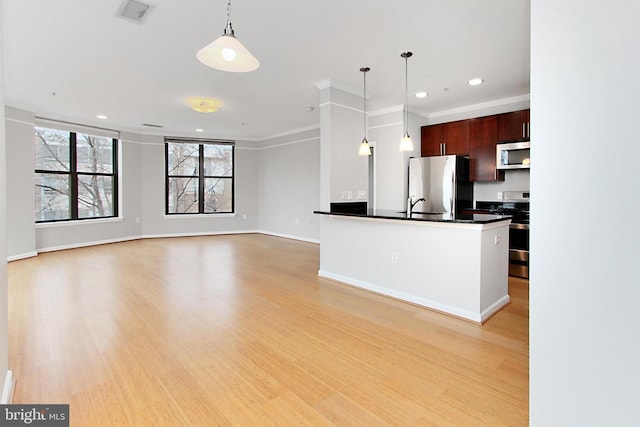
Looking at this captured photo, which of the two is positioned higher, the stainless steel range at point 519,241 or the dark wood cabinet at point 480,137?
the dark wood cabinet at point 480,137

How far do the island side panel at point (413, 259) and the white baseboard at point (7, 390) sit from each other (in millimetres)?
3123

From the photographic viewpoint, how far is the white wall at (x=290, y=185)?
7.25 m

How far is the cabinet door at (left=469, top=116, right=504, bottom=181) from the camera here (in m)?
4.92

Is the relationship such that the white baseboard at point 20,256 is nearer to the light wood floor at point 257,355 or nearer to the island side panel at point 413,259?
the light wood floor at point 257,355

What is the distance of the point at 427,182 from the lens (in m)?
5.33

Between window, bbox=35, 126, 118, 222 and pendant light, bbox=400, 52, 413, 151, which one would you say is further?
window, bbox=35, 126, 118, 222

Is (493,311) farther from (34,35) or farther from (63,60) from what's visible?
(63,60)

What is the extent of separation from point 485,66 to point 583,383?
3.65m

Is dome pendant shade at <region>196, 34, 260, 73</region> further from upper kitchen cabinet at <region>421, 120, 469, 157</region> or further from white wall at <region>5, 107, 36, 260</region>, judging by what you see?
white wall at <region>5, 107, 36, 260</region>

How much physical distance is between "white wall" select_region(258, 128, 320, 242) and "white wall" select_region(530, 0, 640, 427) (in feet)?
19.5

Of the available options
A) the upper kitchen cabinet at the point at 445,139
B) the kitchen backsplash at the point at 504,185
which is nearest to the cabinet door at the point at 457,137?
the upper kitchen cabinet at the point at 445,139

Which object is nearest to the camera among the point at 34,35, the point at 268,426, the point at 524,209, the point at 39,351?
the point at 268,426

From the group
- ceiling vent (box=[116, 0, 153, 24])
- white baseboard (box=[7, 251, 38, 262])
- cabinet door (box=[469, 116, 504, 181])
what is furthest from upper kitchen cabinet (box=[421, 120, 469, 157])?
white baseboard (box=[7, 251, 38, 262])

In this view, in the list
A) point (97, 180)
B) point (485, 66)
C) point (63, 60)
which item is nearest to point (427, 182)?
point (485, 66)
